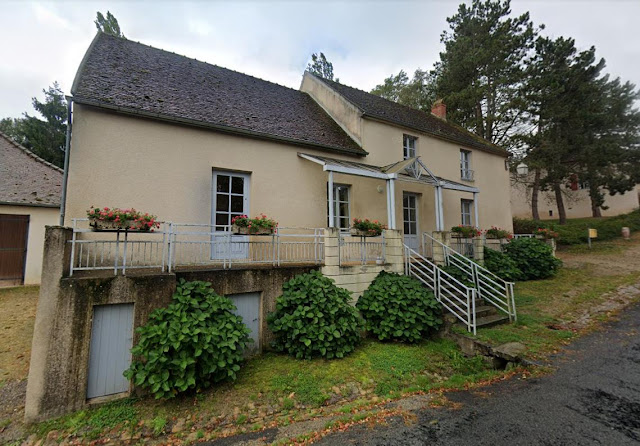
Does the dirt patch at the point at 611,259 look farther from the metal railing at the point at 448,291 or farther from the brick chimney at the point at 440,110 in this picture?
the brick chimney at the point at 440,110

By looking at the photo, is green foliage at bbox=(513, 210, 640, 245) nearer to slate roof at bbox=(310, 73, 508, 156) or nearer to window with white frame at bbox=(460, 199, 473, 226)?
slate roof at bbox=(310, 73, 508, 156)

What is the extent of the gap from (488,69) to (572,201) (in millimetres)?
14185

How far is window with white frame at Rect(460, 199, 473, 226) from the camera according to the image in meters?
11.8

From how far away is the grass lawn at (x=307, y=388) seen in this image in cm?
349

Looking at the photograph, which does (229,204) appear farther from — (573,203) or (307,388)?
(573,203)

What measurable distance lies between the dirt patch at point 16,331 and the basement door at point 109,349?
1780mm

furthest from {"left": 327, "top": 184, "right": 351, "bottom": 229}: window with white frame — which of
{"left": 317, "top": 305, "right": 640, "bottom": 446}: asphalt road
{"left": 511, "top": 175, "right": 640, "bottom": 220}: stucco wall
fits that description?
{"left": 511, "top": 175, "right": 640, "bottom": 220}: stucco wall

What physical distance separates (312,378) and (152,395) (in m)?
2.37

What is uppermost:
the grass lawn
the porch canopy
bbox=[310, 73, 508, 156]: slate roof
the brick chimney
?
the brick chimney

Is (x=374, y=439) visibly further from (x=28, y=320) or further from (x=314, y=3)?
(x=314, y=3)

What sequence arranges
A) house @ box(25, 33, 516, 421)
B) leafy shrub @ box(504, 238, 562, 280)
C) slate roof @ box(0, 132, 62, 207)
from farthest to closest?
leafy shrub @ box(504, 238, 562, 280) → slate roof @ box(0, 132, 62, 207) → house @ box(25, 33, 516, 421)

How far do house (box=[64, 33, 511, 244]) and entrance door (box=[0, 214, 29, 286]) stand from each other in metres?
6.79

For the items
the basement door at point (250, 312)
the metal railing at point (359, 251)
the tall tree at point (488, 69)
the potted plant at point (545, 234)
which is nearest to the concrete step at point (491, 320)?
the metal railing at point (359, 251)

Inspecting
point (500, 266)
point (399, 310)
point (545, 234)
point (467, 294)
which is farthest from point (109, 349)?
point (545, 234)
